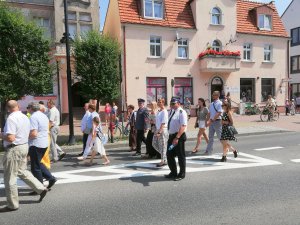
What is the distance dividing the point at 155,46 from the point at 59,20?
6885 mm

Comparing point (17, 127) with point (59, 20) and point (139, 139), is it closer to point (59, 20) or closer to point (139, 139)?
point (139, 139)

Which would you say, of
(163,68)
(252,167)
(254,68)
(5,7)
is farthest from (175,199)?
(254,68)

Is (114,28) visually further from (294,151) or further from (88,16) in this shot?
(294,151)

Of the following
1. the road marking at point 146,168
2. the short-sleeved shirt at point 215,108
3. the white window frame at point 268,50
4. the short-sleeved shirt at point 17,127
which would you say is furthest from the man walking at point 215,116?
the white window frame at point 268,50

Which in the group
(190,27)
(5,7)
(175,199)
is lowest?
(175,199)

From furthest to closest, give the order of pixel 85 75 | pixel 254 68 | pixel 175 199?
pixel 254 68
pixel 85 75
pixel 175 199

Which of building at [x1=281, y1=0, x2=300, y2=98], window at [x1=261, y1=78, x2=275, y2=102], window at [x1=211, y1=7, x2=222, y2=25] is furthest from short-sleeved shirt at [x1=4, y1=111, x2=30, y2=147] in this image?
building at [x1=281, y1=0, x2=300, y2=98]

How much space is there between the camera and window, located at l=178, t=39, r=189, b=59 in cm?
2311

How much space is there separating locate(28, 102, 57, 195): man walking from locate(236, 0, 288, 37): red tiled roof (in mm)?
21934

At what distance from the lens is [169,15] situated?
2284 cm

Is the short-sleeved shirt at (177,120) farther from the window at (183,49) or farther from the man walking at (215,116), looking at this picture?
the window at (183,49)

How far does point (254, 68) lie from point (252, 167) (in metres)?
19.6

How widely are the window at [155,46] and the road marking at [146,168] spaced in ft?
47.8

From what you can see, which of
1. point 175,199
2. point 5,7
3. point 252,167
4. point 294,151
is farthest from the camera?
point 5,7
